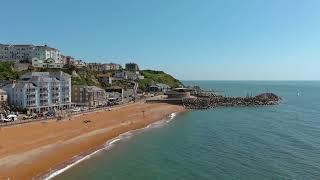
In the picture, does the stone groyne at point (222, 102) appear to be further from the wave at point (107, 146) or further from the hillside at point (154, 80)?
the hillside at point (154, 80)

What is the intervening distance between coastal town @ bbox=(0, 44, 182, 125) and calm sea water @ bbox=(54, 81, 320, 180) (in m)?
18.4

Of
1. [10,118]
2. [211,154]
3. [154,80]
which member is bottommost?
[211,154]

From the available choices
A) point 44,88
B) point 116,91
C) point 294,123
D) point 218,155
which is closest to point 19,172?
point 218,155

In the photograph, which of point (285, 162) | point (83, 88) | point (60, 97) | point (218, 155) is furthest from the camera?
point (83, 88)

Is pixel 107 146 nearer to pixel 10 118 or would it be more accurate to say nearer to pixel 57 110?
pixel 10 118

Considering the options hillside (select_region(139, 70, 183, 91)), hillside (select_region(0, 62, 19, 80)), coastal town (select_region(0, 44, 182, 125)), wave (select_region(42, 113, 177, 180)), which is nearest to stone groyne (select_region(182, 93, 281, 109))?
coastal town (select_region(0, 44, 182, 125))

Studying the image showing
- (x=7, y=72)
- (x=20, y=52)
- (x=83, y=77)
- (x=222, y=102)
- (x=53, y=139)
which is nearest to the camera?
(x=53, y=139)

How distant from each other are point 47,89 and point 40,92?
1.94m

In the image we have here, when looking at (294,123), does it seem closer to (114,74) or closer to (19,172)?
(19,172)

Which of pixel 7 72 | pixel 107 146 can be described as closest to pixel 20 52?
pixel 7 72

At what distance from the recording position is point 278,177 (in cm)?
3347

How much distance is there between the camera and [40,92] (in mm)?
68875

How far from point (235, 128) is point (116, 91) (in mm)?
43663

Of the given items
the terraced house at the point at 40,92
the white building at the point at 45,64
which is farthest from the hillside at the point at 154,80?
the terraced house at the point at 40,92
